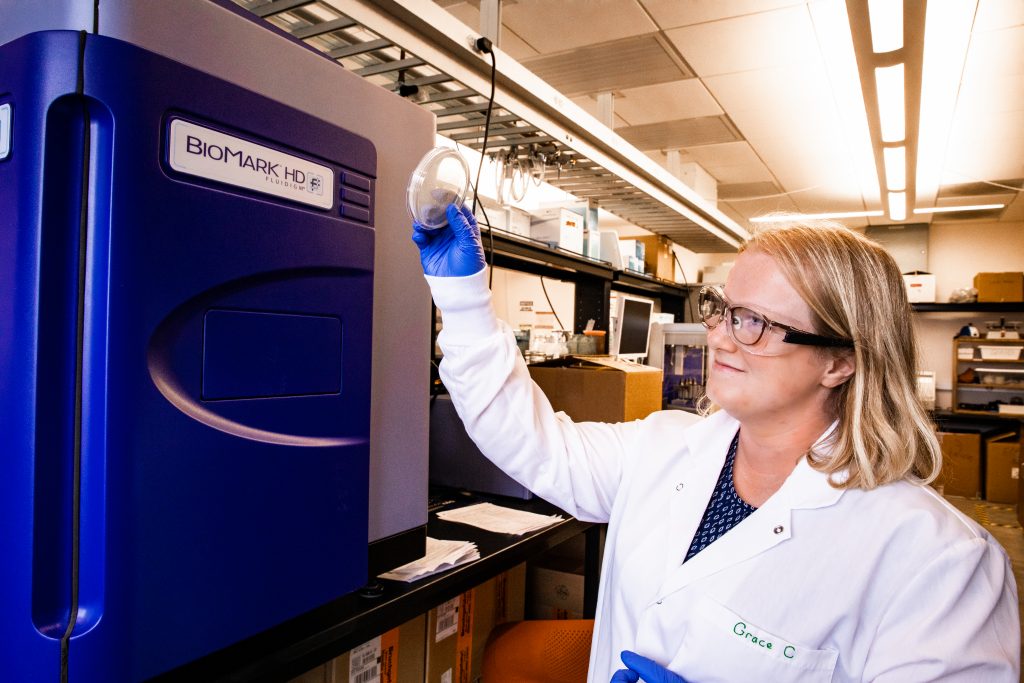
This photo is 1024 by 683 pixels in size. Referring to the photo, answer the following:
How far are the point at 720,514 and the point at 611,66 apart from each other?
2.68 m

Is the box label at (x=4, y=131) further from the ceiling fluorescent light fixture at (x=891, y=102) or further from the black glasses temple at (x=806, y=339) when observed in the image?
the ceiling fluorescent light fixture at (x=891, y=102)

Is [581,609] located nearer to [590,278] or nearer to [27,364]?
[590,278]

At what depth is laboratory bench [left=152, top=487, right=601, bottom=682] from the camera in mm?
719

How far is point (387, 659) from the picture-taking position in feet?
4.12

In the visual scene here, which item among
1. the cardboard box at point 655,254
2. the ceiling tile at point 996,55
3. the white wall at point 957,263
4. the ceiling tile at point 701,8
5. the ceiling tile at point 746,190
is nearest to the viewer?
the ceiling tile at point 701,8

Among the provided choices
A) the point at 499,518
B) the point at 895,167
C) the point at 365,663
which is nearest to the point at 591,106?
the point at 895,167

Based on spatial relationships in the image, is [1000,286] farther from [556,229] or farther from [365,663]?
[365,663]

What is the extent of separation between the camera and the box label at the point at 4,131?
58cm

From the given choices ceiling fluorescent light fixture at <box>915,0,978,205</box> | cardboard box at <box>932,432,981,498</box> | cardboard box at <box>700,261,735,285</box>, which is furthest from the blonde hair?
cardboard box at <box>932,432,981,498</box>

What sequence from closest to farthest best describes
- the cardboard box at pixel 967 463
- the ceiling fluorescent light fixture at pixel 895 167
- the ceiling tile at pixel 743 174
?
the ceiling fluorescent light fixture at pixel 895 167, the ceiling tile at pixel 743 174, the cardboard box at pixel 967 463

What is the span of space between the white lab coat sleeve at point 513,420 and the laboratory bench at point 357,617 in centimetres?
14

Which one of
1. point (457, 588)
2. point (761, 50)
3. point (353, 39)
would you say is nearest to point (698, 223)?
point (761, 50)

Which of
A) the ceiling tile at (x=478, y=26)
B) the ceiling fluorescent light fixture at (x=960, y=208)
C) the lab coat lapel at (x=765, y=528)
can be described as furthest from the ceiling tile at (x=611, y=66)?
the ceiling fluorescent light fixture at (x=960, y=208)

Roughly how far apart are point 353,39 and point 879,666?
4.45 feet
